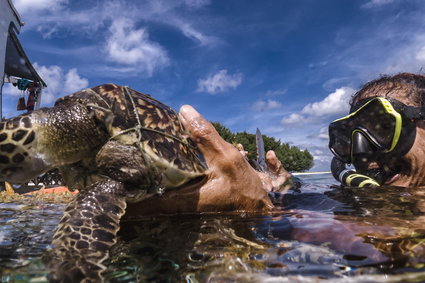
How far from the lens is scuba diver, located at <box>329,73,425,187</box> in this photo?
13.4 feet

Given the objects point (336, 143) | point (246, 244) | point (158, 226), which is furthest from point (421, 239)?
point (336, 143)

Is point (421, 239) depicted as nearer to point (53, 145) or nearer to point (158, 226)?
point (158, 226)

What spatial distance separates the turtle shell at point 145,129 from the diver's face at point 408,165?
3182mm

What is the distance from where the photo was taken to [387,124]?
164 inches

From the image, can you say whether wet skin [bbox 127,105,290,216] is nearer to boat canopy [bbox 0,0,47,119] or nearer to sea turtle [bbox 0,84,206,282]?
sea turtle [bbox 0,84,206,282]

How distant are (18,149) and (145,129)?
97cm

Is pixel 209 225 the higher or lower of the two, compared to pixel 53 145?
lower

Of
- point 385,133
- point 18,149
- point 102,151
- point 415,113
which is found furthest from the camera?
point 385,133

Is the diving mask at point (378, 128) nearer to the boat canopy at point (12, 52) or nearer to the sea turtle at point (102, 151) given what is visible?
the sea turtle at point (102, 151)

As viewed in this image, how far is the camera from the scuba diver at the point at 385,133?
4082 millimetres

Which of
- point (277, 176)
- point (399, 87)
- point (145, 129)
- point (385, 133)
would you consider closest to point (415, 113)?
point (385, 133)

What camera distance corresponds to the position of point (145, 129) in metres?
2.56

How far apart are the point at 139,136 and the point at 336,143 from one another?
373cm

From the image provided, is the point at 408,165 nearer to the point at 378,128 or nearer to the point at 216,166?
the point at 378,128
